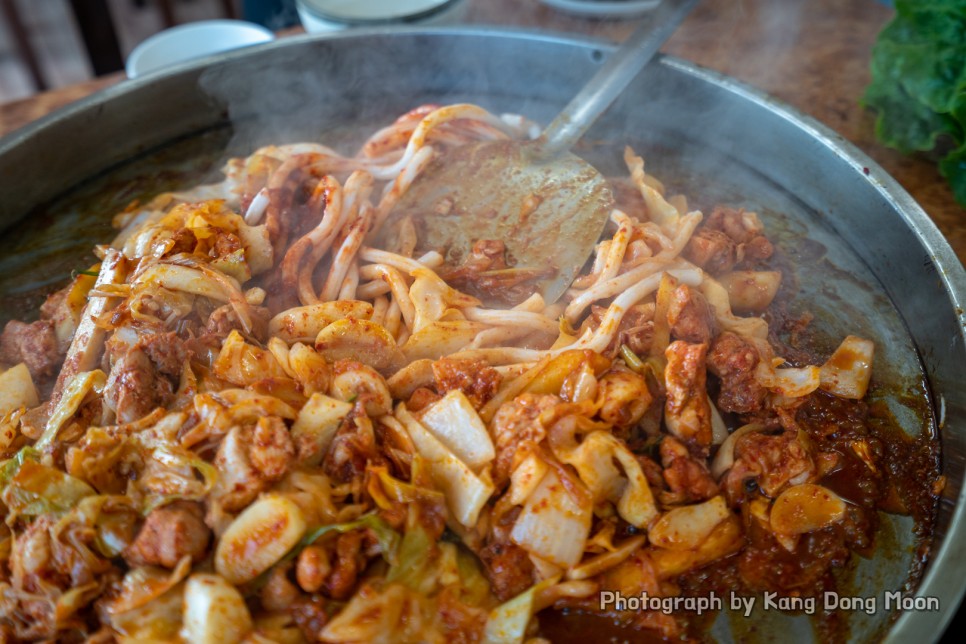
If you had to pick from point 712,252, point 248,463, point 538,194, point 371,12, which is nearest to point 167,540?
point 248,463

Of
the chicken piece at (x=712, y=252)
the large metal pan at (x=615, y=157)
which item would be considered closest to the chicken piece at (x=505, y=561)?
the large metal pan at (x=615, y=157)

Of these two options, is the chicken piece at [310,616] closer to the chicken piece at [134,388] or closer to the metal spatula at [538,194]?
the chicken piece at [134,388]

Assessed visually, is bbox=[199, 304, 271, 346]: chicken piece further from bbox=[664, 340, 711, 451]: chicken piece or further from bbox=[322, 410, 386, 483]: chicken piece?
bbox=[664, 340, 711, 451]: chicken piece

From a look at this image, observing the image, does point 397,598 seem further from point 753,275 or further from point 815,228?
point 815,228

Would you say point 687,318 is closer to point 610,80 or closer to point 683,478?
point 683,478

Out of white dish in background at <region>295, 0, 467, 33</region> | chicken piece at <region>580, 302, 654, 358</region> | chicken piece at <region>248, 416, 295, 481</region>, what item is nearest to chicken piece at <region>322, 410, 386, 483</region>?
chicken piece at <region>248, 416, 295, 481</region>

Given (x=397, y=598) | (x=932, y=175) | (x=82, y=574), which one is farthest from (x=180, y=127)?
(x=932, y=175)

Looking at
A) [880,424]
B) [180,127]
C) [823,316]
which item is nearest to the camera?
[880,424]
